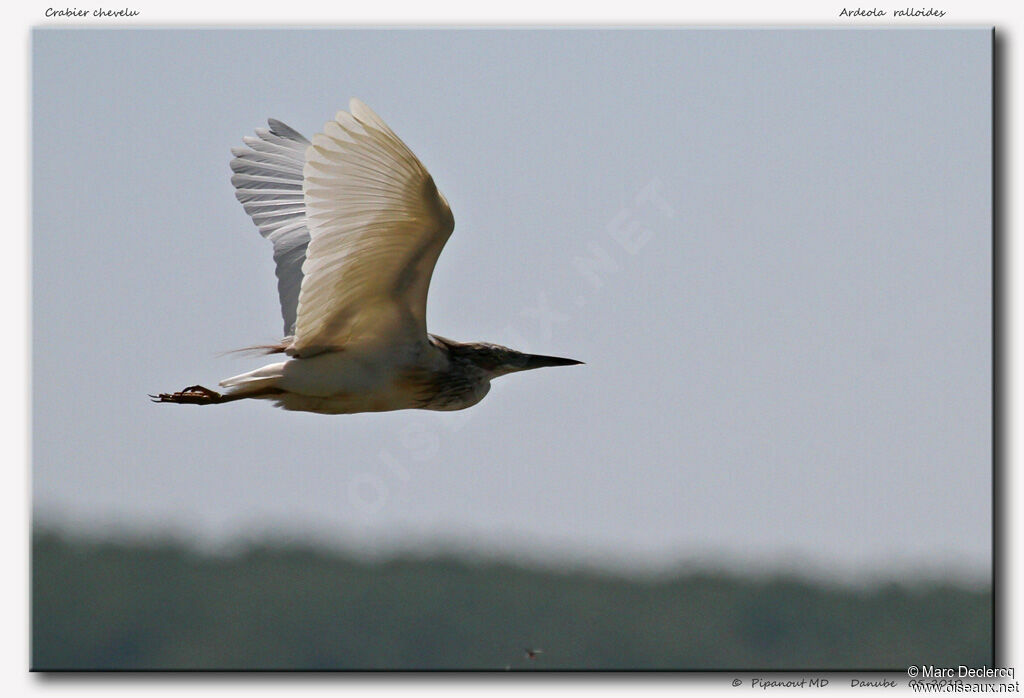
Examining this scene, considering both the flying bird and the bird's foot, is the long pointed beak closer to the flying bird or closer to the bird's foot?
the flying bird

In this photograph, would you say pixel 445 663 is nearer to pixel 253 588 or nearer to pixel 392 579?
pixel 392 579

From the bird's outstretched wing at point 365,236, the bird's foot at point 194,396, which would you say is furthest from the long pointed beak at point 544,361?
the bird's foot at point 194,396

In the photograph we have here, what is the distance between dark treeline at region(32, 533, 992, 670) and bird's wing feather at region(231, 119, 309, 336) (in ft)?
23.2

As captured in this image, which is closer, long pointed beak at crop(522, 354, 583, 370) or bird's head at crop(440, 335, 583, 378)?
bird's head at crop(440, 335, 583, 378)

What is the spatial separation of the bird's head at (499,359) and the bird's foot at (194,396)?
0.90 meters

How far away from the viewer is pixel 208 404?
5.43m

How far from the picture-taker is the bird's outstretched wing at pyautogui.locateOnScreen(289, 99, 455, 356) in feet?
15.6

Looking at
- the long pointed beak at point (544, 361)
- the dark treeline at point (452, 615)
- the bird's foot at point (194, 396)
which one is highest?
the long pointed beak at point (544, 361)

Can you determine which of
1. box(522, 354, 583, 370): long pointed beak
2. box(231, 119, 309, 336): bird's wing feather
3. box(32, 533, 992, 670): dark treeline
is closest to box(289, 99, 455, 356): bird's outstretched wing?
box(522, 354, 583, 370): long pointed beak

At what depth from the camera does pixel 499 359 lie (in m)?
5.88

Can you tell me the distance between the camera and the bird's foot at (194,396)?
539 centimetres

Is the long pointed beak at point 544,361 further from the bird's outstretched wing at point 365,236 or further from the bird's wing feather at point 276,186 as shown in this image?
the bird's wing feather at point 276,186

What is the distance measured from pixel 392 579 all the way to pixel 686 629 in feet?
11.0

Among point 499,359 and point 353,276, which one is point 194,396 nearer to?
point 353,276
